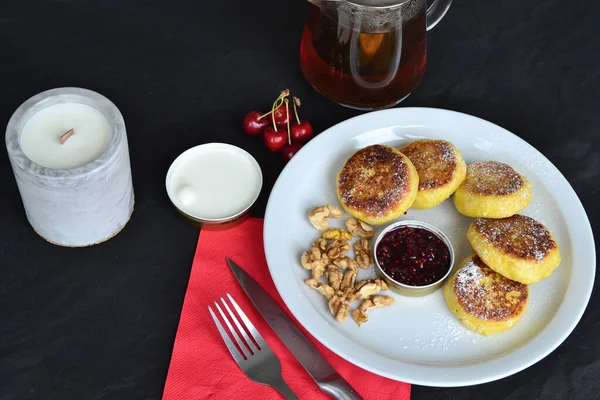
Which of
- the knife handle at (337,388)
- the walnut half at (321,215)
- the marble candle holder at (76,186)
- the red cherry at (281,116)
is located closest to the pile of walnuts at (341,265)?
the walnut half at (321,215)

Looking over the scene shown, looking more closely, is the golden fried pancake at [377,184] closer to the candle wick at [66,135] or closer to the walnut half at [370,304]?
the walnut half at [370,304]

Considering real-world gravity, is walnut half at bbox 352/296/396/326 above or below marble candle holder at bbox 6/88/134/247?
below

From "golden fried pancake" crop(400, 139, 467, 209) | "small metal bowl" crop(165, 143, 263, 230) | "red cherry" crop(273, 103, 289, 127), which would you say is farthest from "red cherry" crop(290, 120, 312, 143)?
"golden fried pancake" crop(400, 139, 467, 209)

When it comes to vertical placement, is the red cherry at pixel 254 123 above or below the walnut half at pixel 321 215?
above

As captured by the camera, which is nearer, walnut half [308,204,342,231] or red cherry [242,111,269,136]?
walnut half [308,204,342,231]

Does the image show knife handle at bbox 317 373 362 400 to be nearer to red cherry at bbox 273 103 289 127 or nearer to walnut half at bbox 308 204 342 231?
walnut half at bbox 308 204 342 231

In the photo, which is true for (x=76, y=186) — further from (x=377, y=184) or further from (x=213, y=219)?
(x=377, y=184)
